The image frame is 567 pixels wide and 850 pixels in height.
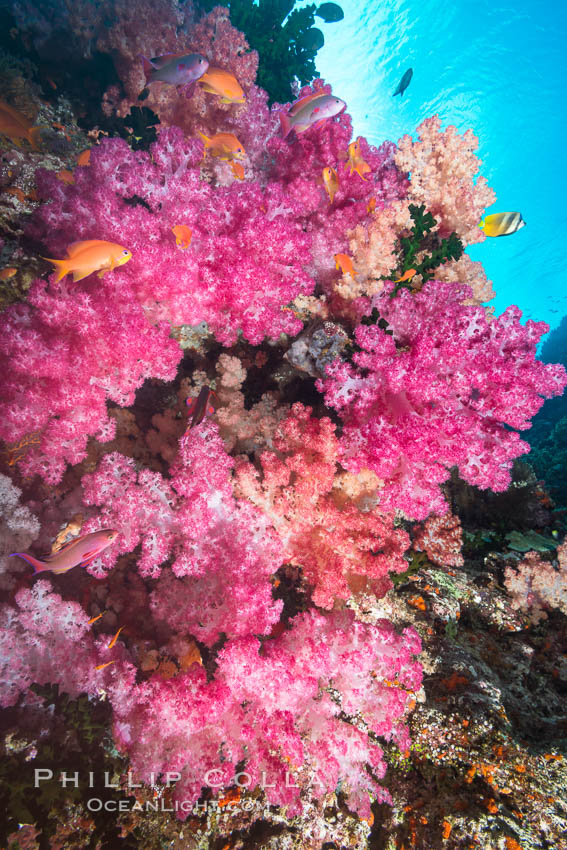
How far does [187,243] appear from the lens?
318 cm

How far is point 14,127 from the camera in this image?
12.7 ft

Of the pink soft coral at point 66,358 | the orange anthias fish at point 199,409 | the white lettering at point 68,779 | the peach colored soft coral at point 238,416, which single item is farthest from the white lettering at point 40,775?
the peach colored soft coral at point 238,416

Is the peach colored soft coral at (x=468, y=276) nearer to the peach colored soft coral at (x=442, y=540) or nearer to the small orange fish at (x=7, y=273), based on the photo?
the peach colored soft coral at (x=442, y=540)

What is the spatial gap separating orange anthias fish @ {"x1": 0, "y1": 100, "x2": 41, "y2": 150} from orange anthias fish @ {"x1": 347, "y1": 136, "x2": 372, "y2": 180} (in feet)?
12.2

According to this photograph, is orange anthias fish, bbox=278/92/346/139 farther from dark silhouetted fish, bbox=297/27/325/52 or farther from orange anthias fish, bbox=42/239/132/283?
dark silhouetted fish, bbox=297/27/325/52

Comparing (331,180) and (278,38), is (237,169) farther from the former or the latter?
(278,38)

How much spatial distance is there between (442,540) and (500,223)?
13.4ft

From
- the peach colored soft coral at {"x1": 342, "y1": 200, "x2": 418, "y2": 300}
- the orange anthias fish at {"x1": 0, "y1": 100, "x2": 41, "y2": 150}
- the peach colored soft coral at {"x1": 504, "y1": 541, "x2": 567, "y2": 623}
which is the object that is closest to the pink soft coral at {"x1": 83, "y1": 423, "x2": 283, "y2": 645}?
the peach colored soft coral at {"x1": 342, "y1": 200, "x2": 418, "y2": 300}

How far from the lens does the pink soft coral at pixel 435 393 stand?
3.00 meters

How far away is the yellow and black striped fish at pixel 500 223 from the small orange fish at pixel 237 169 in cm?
308

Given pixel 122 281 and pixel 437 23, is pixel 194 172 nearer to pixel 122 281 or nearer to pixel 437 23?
pixel 122 281

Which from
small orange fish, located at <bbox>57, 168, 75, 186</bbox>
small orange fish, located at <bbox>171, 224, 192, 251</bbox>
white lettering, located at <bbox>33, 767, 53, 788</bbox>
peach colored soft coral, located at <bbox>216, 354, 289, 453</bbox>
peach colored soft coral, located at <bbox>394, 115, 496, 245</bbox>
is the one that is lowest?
white lettering, located at <bbox>33, 767, 53, 788</bbox>

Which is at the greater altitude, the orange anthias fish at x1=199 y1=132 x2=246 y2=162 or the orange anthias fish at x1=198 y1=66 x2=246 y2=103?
the orange anthias fish at x1=198 y1=66 x2=246 y2=103

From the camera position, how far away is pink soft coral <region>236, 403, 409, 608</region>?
3.34 metres
